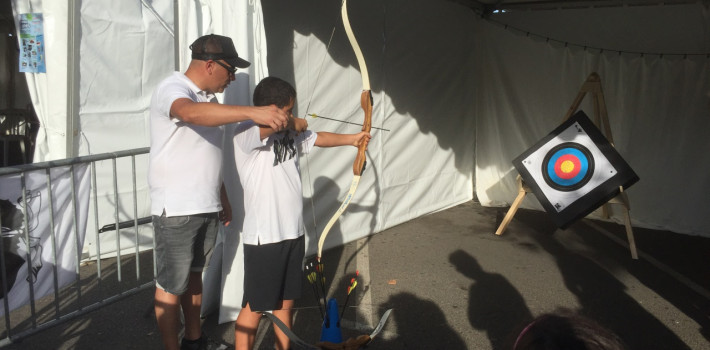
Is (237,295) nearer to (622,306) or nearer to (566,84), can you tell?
(622,306)

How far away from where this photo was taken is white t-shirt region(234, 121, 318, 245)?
218 centimetres

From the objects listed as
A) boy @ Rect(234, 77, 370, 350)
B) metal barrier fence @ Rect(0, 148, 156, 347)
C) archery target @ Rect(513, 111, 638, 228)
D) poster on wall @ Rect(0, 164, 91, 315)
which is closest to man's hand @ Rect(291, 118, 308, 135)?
boy @ Rect(234, 77, 370, 350)

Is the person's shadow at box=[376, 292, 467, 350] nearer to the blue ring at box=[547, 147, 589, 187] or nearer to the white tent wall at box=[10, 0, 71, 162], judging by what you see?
the blue ring at box=[547, 147, 589, 187]

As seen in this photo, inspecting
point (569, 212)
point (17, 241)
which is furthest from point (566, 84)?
point (17, 241)

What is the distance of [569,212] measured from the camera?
4426mm

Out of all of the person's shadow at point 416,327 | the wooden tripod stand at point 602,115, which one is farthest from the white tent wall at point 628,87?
the person's shadow at point 416,327

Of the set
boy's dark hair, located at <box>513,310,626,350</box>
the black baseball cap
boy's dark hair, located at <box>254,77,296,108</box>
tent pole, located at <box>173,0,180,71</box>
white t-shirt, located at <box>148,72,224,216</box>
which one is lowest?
boy's dark hair, located at <box>513,310,626,350</box>

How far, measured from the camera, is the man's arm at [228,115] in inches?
71.5

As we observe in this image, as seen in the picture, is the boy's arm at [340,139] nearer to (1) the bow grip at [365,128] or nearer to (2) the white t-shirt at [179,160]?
(1) the bow grip at [365,128]

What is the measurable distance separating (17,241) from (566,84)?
526cm

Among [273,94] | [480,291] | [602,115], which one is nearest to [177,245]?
[273,94]

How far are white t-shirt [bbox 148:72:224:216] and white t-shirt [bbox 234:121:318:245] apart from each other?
15 cm

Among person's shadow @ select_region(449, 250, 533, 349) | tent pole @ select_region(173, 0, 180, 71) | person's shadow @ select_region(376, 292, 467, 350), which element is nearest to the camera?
tent pole @ select_region(173, 0, 180, 71)

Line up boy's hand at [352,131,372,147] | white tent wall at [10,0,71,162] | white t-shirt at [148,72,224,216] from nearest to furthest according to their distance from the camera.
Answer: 1. white t-shirt at [148,72,224,216]
2. boy's hand at [352,131,372,147]
3. white tent wall at [10,0,71,162]
